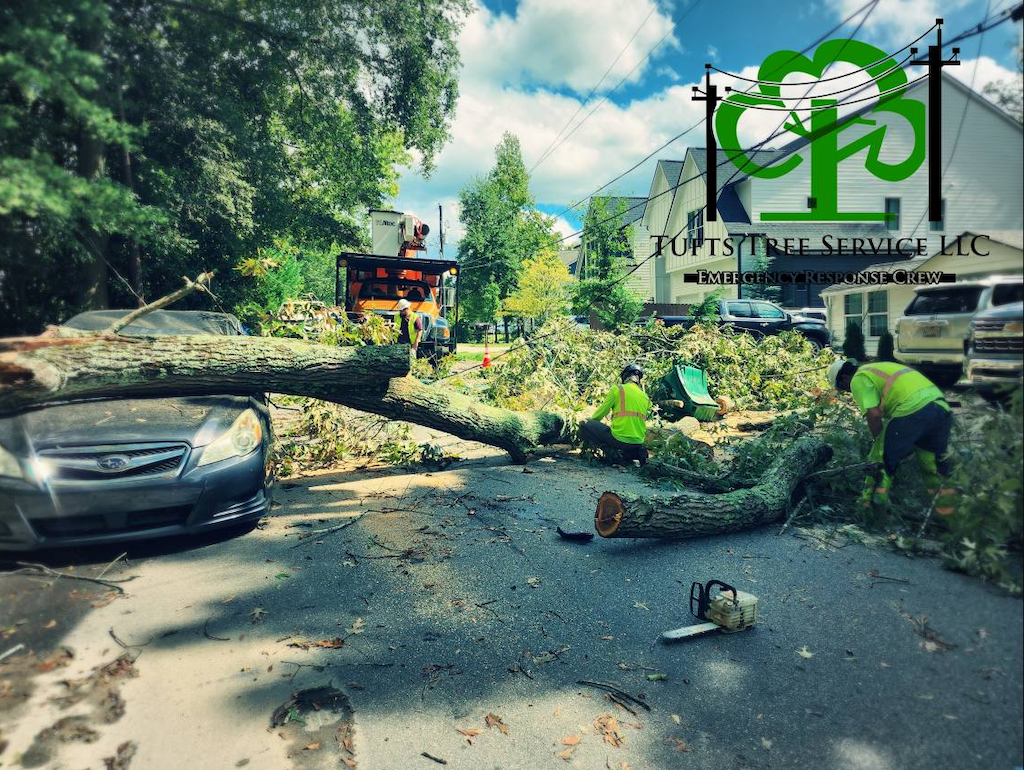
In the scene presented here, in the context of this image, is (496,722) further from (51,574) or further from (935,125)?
(935,125)

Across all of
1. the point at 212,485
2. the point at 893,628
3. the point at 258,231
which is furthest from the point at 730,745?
the point at 212,485

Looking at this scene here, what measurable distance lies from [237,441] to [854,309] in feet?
11.3

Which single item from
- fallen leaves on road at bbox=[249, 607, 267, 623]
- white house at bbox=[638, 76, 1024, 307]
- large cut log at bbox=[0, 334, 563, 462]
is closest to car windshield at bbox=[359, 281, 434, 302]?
large cut log at bbox=[0, 334, 563, 462]

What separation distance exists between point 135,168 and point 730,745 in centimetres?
235

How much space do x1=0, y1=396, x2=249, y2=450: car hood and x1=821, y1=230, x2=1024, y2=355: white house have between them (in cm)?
214

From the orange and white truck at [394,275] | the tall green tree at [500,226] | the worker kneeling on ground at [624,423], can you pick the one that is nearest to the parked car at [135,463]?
the orange and white truck at [394,275]

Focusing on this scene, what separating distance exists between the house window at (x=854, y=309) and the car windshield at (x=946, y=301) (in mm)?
125

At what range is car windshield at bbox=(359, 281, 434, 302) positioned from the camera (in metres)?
5.61

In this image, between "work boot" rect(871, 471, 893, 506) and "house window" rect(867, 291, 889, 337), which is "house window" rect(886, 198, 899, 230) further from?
"work boot" rect(871, 471, 893, 506)

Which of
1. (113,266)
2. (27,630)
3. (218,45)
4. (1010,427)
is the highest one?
(218,45)

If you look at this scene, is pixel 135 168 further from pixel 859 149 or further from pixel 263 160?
pixel 859 149

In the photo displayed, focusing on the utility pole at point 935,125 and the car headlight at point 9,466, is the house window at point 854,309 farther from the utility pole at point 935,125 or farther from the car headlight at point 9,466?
the car headlight at point 9,466

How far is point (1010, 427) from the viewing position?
1068 mm

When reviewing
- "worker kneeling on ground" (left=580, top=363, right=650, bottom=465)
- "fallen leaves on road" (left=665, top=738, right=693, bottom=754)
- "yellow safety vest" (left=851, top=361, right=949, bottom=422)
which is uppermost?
"yellow safety vest" (left=851, top=361, right=949, bottom=422)
